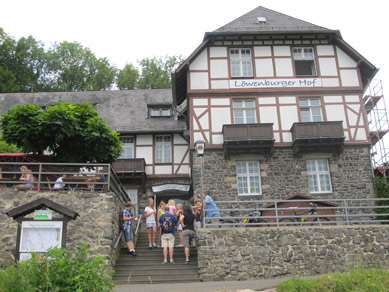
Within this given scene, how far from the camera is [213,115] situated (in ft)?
66.0

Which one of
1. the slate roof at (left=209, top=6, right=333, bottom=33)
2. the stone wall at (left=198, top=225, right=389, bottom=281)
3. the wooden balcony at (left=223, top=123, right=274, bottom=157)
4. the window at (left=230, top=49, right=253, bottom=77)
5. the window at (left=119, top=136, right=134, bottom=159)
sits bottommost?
the stone wall at (left=198, top=225, right=389, bottom=281)

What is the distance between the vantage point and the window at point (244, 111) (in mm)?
20156

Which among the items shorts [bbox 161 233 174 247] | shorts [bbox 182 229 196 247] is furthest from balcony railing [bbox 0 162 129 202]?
shorts [bbox 182 229 196 247]

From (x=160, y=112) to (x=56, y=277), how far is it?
58.9ft

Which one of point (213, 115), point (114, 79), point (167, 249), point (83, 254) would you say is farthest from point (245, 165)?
point (114, 79)

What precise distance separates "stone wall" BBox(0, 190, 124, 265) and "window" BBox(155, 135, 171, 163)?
34.1ft

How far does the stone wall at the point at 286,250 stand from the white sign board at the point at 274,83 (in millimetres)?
9534

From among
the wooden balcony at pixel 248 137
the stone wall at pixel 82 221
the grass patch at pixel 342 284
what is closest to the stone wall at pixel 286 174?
the wooden balcony at pixel 248 137

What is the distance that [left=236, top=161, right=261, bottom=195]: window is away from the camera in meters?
19.0

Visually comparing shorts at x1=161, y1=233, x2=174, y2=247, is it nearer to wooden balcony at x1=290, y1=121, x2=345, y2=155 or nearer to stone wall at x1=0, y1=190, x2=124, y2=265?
stone wall at x1=0, y1=190, x2=124, y2=265

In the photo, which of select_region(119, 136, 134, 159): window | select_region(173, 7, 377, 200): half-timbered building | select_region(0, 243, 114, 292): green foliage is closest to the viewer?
select_region(0, 243, 114, 292): green foliage

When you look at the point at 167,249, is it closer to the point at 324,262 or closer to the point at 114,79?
the point at 324,262

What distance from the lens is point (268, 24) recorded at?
71.7 ft

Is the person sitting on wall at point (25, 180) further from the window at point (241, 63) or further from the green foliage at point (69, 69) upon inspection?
the green foliage at point (69, 69)
